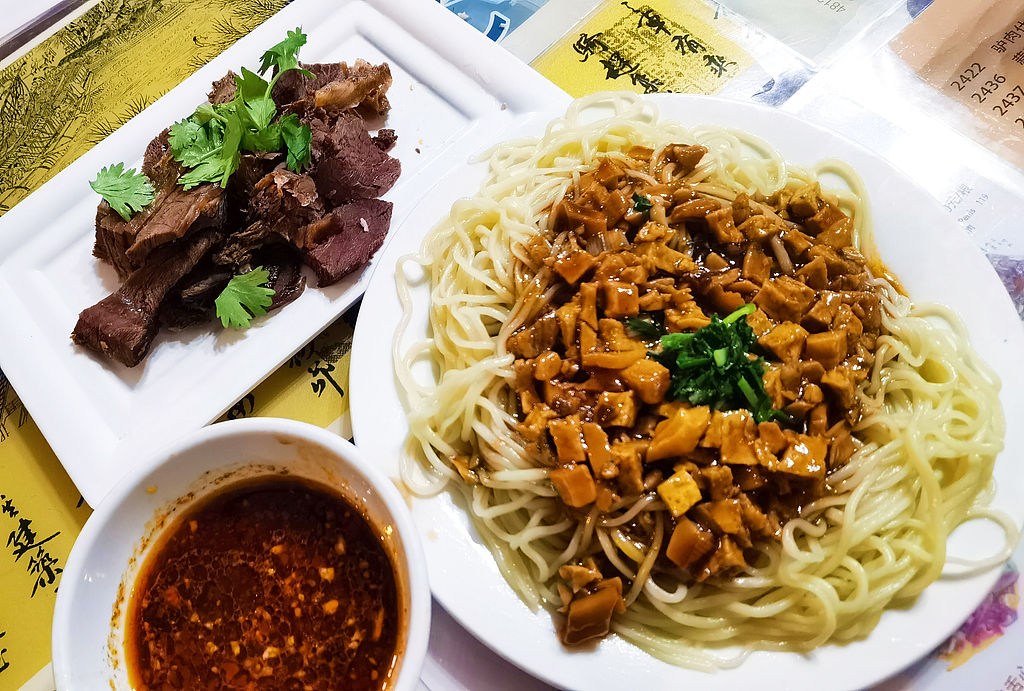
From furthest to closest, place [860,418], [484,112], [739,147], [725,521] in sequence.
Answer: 1. [484,112]
2. [739,147]
3. [860,418]
4. [725,521]

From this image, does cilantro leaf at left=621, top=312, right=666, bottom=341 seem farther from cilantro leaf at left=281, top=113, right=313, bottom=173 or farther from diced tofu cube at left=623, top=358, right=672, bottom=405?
cilantro leaf at left=281, top=113, right=313, bottom=173

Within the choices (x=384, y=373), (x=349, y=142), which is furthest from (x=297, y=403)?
(x=349, y=142)

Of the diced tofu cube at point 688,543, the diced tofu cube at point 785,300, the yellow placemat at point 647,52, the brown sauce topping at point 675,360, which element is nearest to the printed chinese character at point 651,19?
the yellow placemat at point 647,52

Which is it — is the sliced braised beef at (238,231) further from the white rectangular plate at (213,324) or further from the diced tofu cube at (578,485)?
the diced tofu cube at (578,485)

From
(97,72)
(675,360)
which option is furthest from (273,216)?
(675,360)

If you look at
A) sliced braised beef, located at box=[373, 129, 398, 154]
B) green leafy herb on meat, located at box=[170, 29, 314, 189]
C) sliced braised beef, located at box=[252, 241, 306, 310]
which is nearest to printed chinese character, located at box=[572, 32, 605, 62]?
sliced braised beef, located at box=[373, 129, 398, 154]

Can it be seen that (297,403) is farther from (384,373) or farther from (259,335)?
(384,373)
